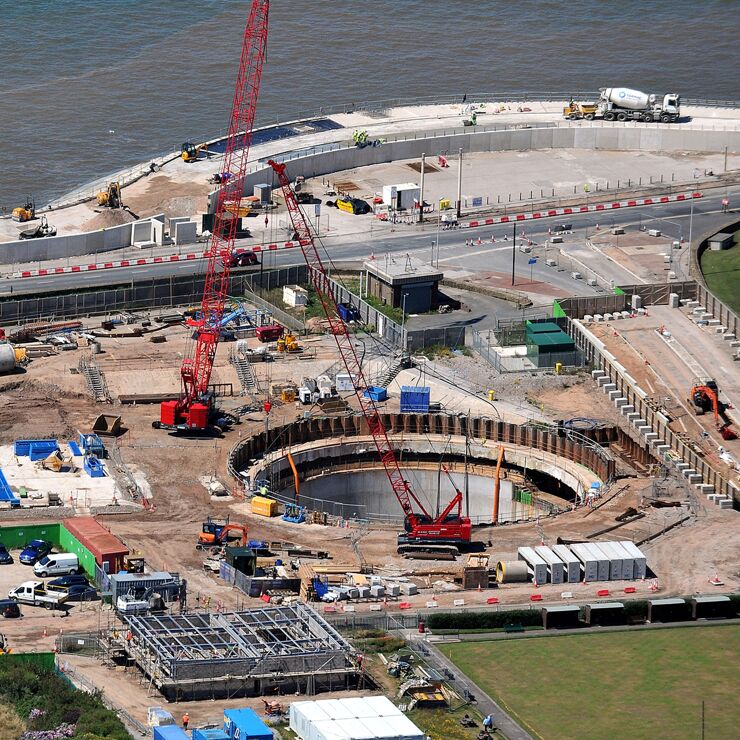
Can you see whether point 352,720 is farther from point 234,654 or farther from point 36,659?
point 36,659

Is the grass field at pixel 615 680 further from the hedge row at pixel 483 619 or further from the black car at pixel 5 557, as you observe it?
the black car at pixel 5 557

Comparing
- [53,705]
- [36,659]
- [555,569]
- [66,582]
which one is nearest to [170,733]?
[53,705]

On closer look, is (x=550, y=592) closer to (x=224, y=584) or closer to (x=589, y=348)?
(x=224, y=584)

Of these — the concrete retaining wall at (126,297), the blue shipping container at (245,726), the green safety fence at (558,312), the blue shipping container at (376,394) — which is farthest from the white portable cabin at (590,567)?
the concrete retaining wall at (126,297)

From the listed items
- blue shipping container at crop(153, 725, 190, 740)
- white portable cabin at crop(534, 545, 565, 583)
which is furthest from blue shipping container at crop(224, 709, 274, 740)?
white portable cabin at crop(534, 545, 565, 583)

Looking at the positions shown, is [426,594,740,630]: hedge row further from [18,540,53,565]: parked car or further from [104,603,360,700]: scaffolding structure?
[18,540,53,565]: parked car

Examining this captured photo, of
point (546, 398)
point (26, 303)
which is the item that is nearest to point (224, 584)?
point (546, 398)
